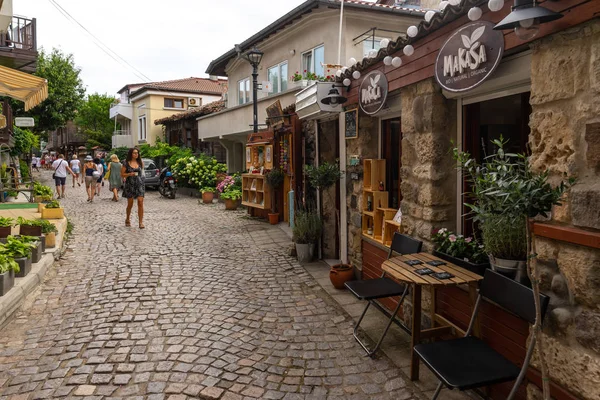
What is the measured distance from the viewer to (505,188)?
93.7 inches

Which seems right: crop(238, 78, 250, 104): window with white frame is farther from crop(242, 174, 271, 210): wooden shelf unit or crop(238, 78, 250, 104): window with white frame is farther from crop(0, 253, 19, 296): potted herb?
crop(0, 253, 19, 296): potted herb

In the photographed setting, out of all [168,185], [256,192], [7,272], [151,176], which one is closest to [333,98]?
[7,272]

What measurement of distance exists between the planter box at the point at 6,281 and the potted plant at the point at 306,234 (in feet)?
12.8

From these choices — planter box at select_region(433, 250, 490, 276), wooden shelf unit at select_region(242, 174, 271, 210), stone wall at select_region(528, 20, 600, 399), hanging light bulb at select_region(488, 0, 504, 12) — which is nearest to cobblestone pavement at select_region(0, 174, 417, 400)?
planter box at select_region(433, 250, 490, 276)

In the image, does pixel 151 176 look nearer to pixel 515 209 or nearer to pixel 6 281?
pixel 6 281

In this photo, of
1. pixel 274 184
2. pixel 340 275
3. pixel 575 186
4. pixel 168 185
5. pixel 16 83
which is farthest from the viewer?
pixel 168 185

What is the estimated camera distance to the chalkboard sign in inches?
233

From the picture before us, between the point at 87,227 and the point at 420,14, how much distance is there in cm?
998

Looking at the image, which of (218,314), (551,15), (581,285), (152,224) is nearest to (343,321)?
(218,314)

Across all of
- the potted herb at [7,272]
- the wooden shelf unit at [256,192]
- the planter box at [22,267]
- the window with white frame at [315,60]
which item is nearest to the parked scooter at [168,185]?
the wooden shelf unit at [256,192]

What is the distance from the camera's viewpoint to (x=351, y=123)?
608 centimetres

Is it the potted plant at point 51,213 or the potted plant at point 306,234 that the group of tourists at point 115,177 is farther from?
the potted plant at point 306,234

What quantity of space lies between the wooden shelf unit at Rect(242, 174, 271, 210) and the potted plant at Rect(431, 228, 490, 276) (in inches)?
282

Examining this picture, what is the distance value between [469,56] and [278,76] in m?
12.1
